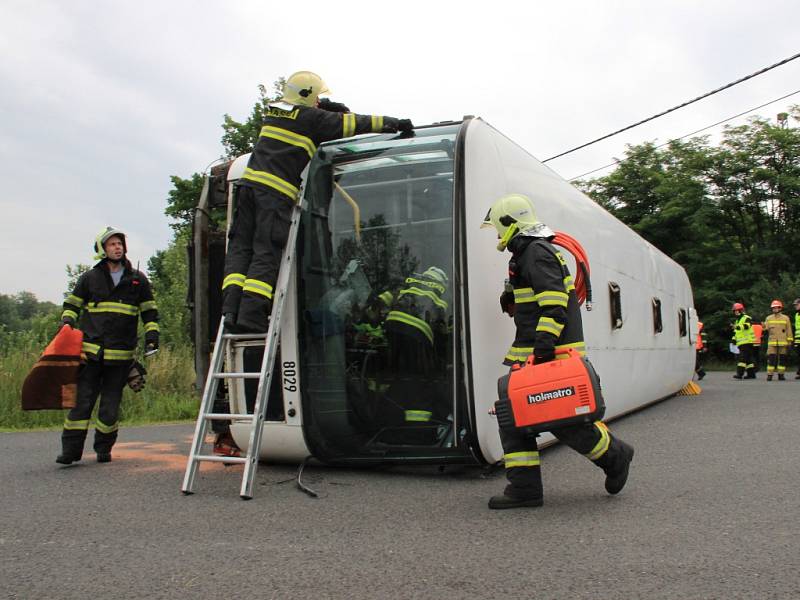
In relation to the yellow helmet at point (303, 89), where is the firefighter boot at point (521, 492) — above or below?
below

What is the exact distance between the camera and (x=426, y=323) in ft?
15.8

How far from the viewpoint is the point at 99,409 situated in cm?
573

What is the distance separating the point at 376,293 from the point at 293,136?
1.18 metres

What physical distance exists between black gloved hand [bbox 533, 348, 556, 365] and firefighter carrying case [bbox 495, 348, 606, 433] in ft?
0.15

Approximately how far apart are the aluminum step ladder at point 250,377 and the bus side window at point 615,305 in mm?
3695

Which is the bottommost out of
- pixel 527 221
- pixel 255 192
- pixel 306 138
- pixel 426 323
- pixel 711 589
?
pixel 711 589

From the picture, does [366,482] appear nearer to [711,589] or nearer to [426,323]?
[426,323]

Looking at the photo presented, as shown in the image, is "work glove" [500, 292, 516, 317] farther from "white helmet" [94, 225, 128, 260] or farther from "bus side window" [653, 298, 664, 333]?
"bus side window" [653, 298, 664, 333]

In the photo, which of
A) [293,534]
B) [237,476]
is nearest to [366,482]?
[237,476]

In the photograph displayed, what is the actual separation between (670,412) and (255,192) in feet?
22.6

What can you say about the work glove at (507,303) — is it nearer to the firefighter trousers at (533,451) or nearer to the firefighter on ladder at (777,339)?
the firefighter trousers at (533,451)

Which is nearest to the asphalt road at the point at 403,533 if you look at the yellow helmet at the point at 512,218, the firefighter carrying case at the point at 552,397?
the firefighter carrying case at the point at 552,397

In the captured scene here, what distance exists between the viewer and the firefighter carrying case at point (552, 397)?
384cm

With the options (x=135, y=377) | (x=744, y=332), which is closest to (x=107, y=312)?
(x=135, y=377)
